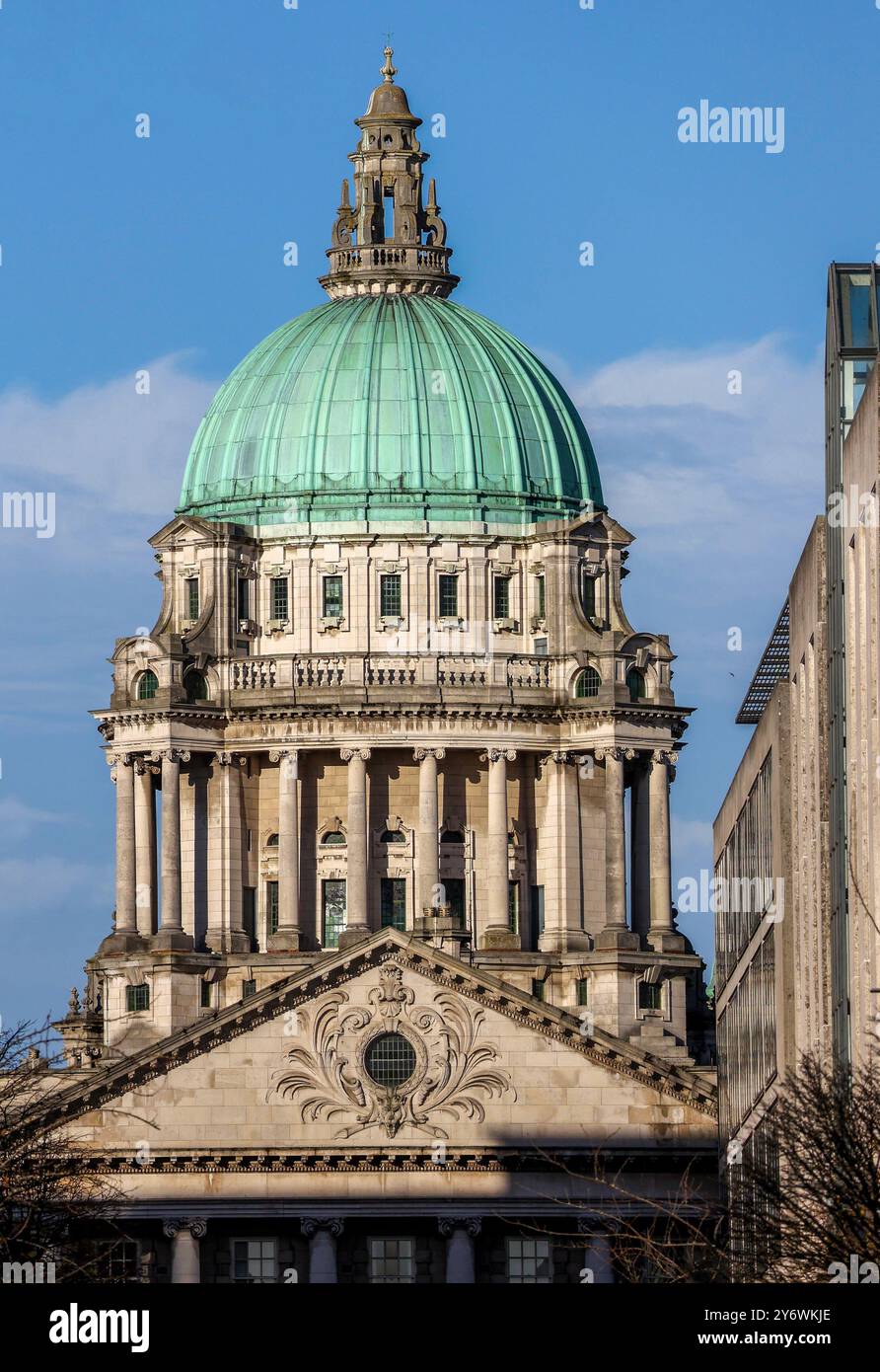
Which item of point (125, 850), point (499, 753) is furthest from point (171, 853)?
point (499, 753)

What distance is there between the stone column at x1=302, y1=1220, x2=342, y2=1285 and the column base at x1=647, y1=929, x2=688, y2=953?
1731 cm

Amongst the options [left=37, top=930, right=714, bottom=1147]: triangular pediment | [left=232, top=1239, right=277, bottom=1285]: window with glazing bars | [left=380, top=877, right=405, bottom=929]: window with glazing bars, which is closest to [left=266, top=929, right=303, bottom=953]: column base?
[left=380, top=877, right=405, bottom=929]: window with glazing bars

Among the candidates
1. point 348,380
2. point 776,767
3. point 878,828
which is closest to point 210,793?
point 348,380

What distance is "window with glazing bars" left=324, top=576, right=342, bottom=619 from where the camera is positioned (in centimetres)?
15500

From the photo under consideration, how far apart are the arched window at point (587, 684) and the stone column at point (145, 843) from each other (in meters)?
13.8

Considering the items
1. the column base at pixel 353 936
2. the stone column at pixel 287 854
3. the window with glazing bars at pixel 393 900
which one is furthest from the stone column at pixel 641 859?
the stone column at pixel 287 854

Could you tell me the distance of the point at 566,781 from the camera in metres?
154

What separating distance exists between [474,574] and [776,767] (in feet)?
193

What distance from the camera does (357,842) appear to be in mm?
152625

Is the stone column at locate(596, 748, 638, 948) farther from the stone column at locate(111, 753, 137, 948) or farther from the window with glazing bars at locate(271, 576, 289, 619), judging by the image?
the stone column at locate(111, 753, 137, 948)

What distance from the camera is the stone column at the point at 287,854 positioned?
151 metres

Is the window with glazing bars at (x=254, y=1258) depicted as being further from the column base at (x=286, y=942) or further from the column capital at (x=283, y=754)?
the column capital at (x=283, y=754)
